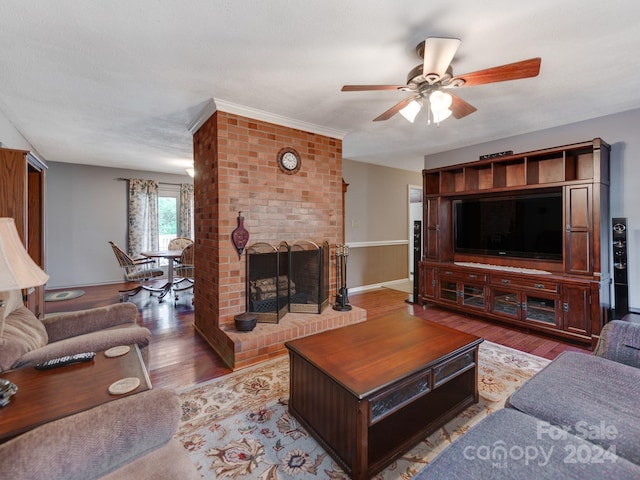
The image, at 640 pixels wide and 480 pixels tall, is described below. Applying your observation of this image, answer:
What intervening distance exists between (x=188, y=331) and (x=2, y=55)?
2728 mm

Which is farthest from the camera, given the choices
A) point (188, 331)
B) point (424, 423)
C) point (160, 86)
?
point (188, 331)

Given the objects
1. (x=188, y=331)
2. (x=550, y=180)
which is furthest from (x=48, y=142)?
(x=550, y=180)

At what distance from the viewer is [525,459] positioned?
985 mm

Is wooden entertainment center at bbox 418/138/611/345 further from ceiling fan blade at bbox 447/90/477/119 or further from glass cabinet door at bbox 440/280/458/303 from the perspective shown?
ceiling fan blade at bbox 447/90/477/119

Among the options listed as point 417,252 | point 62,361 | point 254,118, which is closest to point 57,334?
point 62,361

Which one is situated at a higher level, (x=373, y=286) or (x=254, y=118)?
(x=254, y=118)

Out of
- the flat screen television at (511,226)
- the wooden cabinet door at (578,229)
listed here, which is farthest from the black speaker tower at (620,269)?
the flat screen television at (511,226)

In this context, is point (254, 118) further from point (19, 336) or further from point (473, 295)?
point (473, 295)

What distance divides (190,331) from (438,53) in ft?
11.3

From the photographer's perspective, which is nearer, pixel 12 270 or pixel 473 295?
pixel 12 270

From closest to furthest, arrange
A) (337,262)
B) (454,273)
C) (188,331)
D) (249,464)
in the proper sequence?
(249,464), (188,331), (337,262), (454,273)

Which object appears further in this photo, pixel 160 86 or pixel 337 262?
pixel 337 262

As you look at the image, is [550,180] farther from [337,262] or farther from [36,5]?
[36,5]

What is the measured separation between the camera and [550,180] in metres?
3.39
